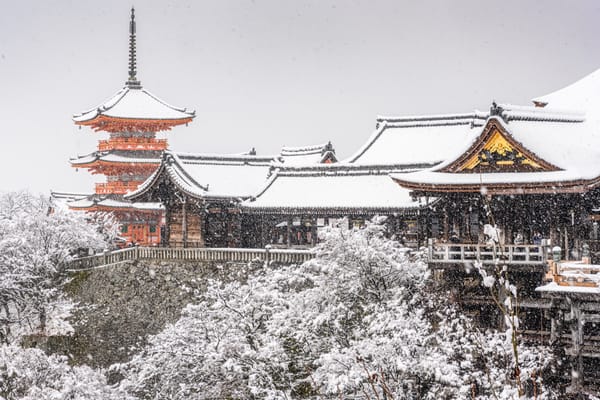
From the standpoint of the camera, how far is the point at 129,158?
43.9 metres

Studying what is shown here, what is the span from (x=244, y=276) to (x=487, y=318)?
1000cm

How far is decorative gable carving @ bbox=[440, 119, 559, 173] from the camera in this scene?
22.4 m

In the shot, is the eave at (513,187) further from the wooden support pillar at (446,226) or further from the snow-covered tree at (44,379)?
the snow-covered tree at (44,379)

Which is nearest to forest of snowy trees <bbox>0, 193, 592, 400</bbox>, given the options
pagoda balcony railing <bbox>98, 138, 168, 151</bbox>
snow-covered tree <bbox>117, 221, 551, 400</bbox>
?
snow-covered tree <bbox>117, 221, 551, 400</bbox>

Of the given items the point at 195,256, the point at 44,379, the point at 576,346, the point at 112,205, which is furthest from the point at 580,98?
Answer: the point at 112,205

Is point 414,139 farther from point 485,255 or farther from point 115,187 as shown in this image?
point 115,187

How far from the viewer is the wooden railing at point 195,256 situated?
2769 centimetres

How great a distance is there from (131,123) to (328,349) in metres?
29.1

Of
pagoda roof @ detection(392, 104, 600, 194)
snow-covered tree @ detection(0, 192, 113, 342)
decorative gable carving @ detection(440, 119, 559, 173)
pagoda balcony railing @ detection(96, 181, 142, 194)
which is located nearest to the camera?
pagoda roof @ detection(392, 104, 600, 194)

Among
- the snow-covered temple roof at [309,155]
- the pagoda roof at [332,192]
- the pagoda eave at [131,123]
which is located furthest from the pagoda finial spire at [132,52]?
the pagoda roof at [332,192]

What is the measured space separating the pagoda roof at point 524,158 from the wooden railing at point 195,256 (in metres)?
5.90

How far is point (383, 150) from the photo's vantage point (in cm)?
3434

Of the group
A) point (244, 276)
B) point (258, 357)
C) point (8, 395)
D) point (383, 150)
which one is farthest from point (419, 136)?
point (8, 395)

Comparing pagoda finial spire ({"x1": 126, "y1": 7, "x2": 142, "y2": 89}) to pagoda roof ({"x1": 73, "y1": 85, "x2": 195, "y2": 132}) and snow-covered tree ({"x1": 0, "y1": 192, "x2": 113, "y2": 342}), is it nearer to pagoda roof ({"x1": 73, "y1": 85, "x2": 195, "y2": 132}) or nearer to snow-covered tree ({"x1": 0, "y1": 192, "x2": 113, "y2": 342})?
pagoda roof ({"x1": 73, "y1": 85, "x2": 195, "y2": 132})
